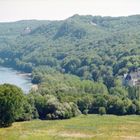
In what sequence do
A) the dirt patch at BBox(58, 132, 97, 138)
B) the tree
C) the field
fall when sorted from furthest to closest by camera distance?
the tree
the dirt patch at BBox(58, 132, 97, 138)
the field

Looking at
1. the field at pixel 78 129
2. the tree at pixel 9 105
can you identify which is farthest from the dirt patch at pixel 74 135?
the tree at pixel 9 105

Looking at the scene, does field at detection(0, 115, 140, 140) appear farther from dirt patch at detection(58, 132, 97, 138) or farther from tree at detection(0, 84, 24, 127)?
tree at detection(0, 84, 24, 127)

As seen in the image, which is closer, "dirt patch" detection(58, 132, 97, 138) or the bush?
"dirt patch" detection(58, 132, 97, 138)

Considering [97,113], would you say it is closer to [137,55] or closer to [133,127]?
[133,127]

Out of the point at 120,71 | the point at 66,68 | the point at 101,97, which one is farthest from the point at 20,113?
the point at 66,68

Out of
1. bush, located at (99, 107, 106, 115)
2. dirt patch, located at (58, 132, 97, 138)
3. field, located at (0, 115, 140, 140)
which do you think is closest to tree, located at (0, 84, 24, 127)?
field, located at (0, 115, 140, 140)

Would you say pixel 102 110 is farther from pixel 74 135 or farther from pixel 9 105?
pixel 9 105
